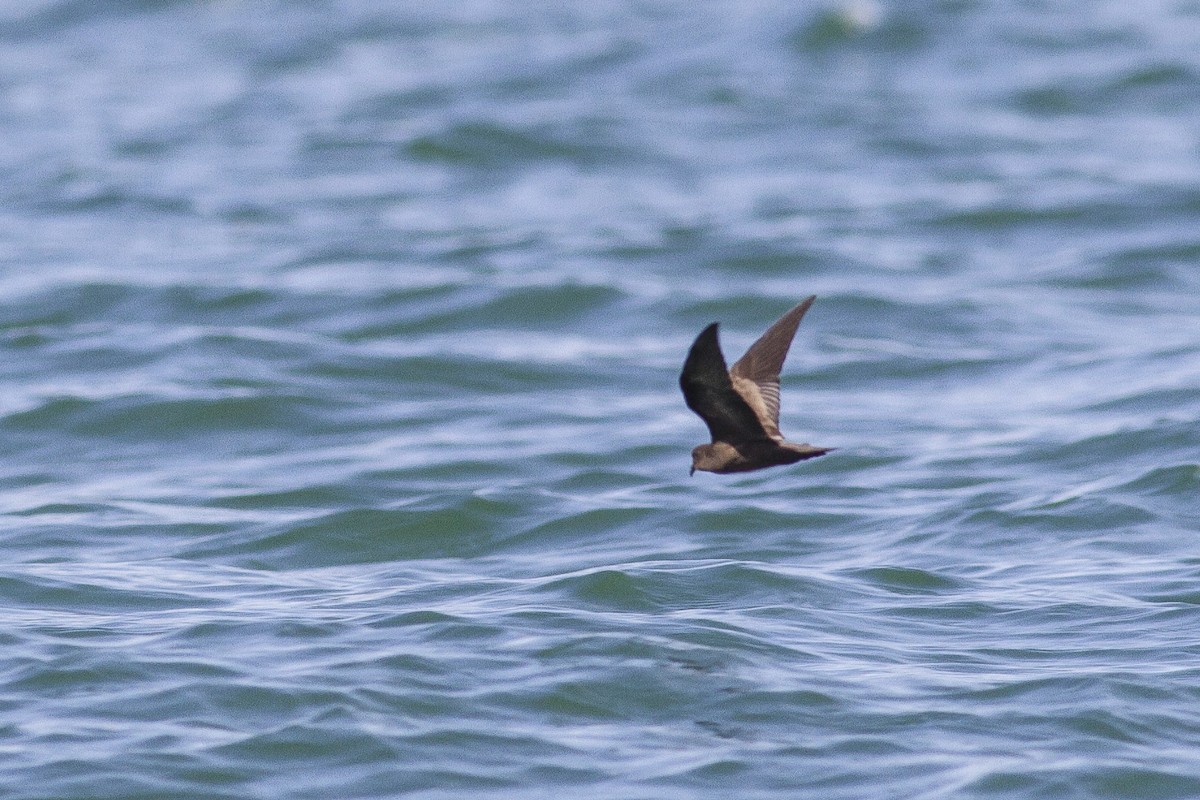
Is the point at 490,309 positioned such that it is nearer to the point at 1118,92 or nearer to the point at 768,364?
the point at 768,364

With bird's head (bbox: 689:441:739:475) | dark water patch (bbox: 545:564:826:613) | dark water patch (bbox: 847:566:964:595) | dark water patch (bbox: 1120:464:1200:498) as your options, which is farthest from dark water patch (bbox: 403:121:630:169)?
→ bird's head (bbox: 689:441:739:475)

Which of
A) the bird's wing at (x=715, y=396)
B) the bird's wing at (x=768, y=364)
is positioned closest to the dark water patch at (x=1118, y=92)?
the bird's wing at (x=768, y=364)

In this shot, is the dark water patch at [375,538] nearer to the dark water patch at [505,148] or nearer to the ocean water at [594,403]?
the ocean water at [594,403]

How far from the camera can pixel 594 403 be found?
35.4 feet

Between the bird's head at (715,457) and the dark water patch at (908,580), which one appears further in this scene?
the dark water patch at (908,580)

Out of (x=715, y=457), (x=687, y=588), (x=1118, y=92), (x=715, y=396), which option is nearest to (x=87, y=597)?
(x=687, y=588)

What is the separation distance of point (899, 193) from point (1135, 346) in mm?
4504

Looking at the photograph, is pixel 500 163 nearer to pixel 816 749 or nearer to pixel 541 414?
pixel 541 414

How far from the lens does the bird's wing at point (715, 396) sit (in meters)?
5.34

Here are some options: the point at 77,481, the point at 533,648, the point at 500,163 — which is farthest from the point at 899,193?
the point at 533,648

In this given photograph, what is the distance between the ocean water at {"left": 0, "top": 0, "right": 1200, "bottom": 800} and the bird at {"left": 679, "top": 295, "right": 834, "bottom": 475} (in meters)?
0.82

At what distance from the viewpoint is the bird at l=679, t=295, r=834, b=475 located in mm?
5465

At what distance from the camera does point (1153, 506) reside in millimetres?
8594

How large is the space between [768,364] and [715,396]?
1.75ft
